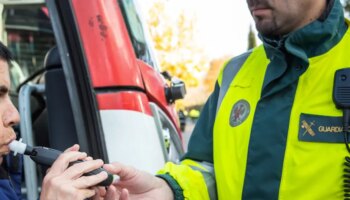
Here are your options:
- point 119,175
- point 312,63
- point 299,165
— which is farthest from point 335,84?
point 119,175

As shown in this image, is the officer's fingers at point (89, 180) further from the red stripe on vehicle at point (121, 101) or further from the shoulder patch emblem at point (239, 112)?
the red stripe on vehicle at point (121, 101)

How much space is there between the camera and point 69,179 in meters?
1.27

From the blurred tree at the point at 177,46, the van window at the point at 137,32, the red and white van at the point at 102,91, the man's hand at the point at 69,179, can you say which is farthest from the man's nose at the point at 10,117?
the blurred tree at the point at 177,46

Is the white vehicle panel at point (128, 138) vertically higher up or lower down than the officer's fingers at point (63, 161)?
lower down

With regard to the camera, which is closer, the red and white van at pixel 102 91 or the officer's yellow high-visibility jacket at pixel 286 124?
the officer's yellow high-visibility jacket at pixel 286 124

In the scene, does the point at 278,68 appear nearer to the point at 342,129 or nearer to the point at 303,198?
the point at 342,129

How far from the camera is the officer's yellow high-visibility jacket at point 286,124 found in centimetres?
143

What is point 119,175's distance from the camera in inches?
58.4

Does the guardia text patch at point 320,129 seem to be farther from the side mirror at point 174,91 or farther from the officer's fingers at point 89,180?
the side mirror at point 174,91

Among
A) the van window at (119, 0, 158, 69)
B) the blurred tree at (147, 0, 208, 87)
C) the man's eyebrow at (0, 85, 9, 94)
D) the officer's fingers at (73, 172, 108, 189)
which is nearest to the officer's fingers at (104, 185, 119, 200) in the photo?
the officer's fingers at (73, 172, 108, 189)

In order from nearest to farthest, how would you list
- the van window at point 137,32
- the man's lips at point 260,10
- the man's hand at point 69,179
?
the man's hand at point 69,179
the man's lips at point 260,10
the van window at point 137,32

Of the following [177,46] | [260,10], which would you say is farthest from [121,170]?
[177,46]

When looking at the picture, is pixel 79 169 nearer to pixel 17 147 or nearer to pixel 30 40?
pixel 17 147

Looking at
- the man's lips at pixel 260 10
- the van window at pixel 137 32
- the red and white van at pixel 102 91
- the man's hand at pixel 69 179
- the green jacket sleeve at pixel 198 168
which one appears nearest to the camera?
the man's hand at pixel 69 179
